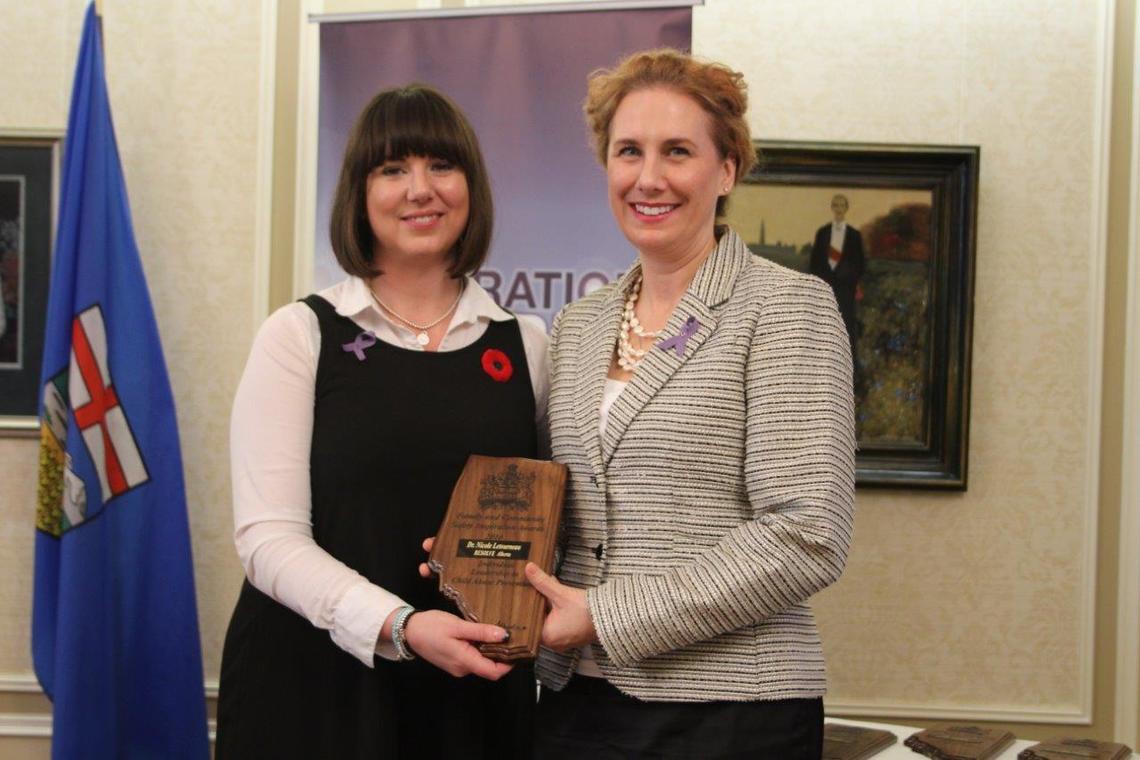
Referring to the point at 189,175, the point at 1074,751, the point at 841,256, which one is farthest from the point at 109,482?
the point at 1074,751

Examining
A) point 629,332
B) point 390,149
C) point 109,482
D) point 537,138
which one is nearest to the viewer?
point 629,332

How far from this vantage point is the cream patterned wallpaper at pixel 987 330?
381cm

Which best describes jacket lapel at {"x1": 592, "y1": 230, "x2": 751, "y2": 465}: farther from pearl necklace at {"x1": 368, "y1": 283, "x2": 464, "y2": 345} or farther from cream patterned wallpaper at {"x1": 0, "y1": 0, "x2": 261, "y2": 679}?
cream patterned wallpaper at {"x1": 0, "y1": 0, "x2": 261, "y2": 679}

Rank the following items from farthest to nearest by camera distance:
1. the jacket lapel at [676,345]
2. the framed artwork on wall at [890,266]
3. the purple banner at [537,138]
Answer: the framed artwork on wall at [890,266]
the purple banner at [537,138]
the jacket lapel at [676,345]

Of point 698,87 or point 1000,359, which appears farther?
point 1000,359

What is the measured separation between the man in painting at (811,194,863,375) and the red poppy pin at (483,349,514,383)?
1991 millimetres

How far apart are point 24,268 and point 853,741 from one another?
3.09 m

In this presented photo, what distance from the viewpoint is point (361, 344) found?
2010 millimetres

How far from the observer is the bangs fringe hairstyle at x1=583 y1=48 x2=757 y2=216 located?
1.83 m

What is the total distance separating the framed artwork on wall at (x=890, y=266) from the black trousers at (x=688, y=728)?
220cm

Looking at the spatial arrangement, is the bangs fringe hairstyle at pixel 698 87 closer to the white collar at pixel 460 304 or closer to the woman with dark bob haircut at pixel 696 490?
the woman with dark bob haircut at pixel 696 490

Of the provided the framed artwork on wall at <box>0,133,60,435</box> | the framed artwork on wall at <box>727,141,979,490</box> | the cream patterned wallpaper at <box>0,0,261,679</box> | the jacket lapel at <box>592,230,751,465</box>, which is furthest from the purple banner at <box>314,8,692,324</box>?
the jacket lapel at <box>592,230,751,465</box>

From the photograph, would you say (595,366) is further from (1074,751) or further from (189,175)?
(189,175)

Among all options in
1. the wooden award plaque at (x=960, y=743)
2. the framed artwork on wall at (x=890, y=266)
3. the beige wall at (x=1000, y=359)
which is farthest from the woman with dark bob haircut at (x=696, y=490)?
the beige wall at (x=1000, y=359)
